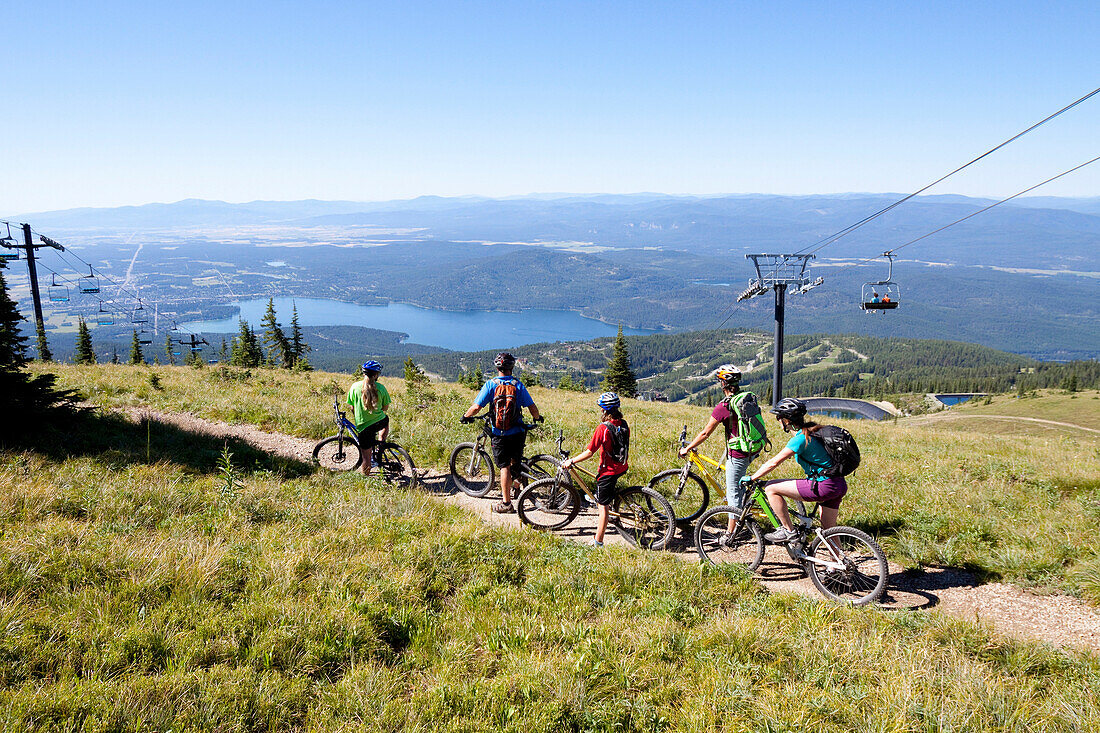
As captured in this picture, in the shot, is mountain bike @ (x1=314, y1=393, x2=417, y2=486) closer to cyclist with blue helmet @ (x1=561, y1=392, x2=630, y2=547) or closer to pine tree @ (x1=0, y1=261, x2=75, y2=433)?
cyclist with blue helmet @ (x1=561, y1=392, x2=630, y2=547)

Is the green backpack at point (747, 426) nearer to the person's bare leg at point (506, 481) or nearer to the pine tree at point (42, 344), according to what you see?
the person's bare leg at point (506, 481)

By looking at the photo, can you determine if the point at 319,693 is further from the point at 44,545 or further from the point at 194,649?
the point at 44,545

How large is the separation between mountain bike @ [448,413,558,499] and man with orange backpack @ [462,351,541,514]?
38cm

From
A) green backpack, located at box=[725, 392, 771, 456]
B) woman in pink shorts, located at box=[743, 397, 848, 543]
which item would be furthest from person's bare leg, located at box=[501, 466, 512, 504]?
woman in pink shorts, located at box=[743, 397, 848, 543]

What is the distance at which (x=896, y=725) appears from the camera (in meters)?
3.74

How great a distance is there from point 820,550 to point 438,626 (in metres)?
4.75

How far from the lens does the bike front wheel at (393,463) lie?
1007 centimetres

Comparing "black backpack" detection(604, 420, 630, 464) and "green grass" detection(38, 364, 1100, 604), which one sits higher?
"black backpack" detection(604, 420, 630, 464)

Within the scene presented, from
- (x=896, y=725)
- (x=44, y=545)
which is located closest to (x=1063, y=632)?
(x=896, y=725)

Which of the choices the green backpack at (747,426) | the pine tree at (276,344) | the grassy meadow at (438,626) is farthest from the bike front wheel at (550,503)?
the pine tree at (276,344)

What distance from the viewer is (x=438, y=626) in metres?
4.96

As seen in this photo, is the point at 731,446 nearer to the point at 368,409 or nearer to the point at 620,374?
the point at 368,409

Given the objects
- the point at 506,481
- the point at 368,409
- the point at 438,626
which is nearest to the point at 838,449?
the point at 438,626

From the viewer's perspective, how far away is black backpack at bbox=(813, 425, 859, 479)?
19.7ft
